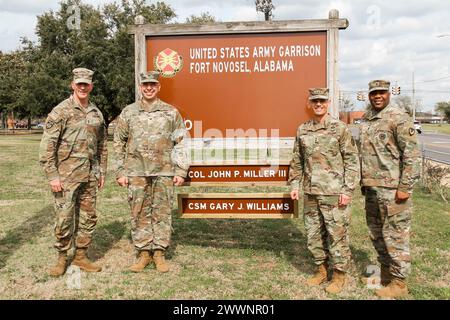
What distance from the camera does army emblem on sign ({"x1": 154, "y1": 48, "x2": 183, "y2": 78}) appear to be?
198 inches

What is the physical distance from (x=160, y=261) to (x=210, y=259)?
2.24 feet

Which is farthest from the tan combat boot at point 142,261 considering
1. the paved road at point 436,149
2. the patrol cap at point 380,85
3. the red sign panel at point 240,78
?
the paved road at point 436,149

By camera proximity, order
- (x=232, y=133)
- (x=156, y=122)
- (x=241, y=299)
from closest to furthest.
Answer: (x=241, y=299), (x=156, y=122), (x=232, y=133)

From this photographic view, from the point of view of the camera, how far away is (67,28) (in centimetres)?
3089

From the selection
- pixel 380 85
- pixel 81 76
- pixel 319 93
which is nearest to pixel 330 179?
pixel 319 93

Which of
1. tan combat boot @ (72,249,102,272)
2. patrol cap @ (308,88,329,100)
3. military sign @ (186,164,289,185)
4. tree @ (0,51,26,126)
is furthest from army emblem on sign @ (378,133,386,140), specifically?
tree @ (0,51,26,126)

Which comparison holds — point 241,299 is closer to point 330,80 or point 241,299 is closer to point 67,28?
point 330,80

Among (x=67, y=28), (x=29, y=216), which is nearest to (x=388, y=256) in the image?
(x=29, y=216)

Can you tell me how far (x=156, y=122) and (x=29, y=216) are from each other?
4.11m

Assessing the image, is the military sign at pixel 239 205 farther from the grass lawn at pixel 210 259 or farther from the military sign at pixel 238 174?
the grass lawn at pixel 210 259

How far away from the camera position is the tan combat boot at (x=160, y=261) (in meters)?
4.78

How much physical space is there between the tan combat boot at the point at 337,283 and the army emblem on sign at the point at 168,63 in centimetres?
283

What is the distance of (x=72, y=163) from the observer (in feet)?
15.1

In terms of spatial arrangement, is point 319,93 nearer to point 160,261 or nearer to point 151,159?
point 151,159
